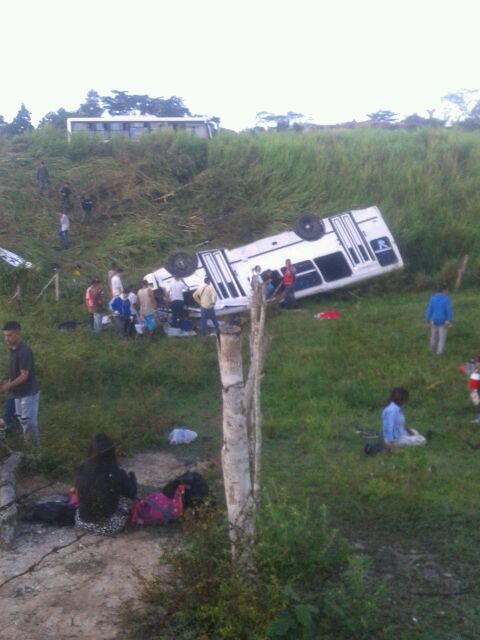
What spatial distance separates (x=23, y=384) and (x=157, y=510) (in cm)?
264

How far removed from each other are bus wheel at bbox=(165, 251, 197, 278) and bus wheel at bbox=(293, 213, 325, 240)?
2694 mm

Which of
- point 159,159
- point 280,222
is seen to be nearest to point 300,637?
point 280,222

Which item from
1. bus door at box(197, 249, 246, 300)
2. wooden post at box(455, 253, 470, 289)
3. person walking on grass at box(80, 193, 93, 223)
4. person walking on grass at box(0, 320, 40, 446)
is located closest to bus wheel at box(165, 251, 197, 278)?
bus door at box(197, 249, 246, 300)

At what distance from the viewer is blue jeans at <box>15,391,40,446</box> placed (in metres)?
9.44

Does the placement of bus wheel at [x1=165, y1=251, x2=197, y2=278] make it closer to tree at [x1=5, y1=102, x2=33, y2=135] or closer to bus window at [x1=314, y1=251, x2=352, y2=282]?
bus window at [x1=314, y1=251, x2=352, y2=282]

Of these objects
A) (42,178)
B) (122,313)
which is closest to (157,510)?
(122,313)

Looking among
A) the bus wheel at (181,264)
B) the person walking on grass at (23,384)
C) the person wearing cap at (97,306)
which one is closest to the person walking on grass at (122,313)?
the person wearing cap at (97,306)

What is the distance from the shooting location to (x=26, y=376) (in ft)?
30.5

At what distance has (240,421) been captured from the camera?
5574 mm

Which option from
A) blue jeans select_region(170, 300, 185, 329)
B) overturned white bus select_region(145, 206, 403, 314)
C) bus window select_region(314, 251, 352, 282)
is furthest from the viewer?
bus window select_region(314, 251, 352, 282)

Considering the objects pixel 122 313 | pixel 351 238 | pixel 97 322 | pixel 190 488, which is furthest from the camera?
pixel 351 238

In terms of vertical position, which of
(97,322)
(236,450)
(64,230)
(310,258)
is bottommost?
(236,450)

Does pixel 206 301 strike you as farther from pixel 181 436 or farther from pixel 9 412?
pixel 9 412

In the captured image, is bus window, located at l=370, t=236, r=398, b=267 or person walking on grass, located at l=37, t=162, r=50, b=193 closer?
bus window, located at l=370, t=236, r=398, b=267
